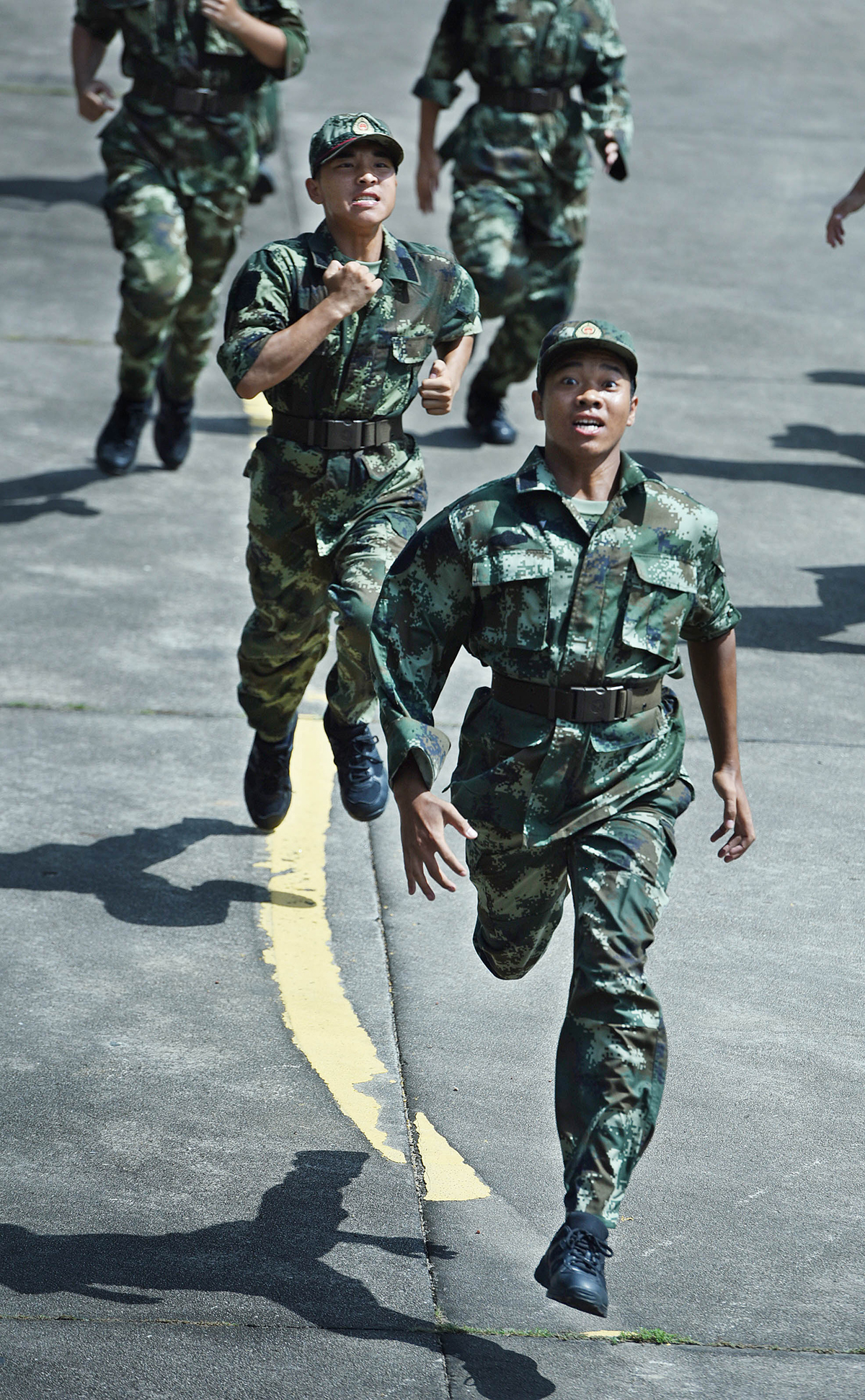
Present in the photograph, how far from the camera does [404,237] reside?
1379 centimetres

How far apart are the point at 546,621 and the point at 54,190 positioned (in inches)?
465

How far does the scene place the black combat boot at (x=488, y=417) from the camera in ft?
34.9

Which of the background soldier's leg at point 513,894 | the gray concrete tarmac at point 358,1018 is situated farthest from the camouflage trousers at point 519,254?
the background soldier's leg at point 513,894

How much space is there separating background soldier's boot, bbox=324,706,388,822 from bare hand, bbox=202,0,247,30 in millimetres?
3738

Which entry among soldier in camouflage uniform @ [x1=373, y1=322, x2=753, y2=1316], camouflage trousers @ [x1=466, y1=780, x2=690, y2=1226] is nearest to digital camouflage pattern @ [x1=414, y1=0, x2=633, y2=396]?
soldier in camouflage uniform @ [x1=373, y1=322, x2=753, y2=1316]

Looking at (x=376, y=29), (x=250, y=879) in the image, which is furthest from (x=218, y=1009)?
(x=376, y=29)

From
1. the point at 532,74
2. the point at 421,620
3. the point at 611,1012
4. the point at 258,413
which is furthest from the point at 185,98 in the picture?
the point at 611,1012

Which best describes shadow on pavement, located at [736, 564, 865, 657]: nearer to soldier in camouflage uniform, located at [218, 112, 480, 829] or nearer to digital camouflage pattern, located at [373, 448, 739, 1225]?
soldier in camouflage uniform, located at [218, 112, 480, 829]

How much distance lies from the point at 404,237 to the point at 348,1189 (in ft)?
33.9

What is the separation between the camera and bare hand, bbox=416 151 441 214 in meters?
9.86

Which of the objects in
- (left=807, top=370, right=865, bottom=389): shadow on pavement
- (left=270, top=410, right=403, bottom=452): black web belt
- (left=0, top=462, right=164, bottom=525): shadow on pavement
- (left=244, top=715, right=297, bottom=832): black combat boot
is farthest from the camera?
(left=807, top=370, right=865, bottom=389): shadow on pavement

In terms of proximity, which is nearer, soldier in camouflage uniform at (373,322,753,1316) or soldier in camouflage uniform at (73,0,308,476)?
soldier in camouflage uniform at (373,322,753,1316)

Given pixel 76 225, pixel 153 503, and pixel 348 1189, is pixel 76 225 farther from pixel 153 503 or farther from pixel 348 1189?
pixel 348 1189

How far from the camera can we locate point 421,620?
13.7 ft
